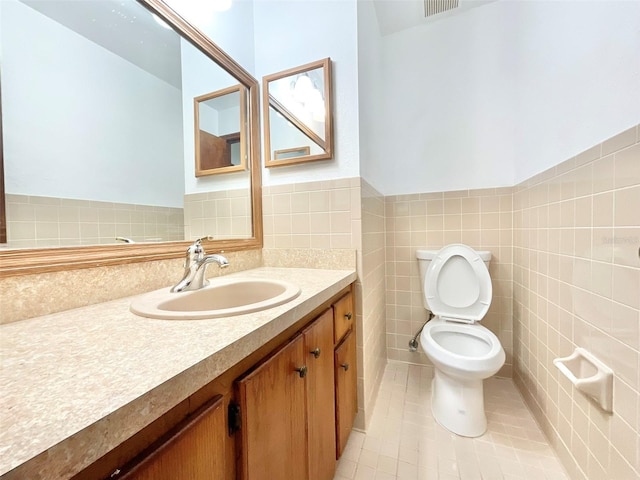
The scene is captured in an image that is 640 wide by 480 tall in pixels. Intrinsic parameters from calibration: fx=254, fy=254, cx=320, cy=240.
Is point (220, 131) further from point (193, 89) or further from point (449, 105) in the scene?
point (449, 105)

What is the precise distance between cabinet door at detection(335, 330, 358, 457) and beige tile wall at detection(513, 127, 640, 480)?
839mm

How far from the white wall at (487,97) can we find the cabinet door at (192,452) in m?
1.32

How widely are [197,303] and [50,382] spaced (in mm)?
579

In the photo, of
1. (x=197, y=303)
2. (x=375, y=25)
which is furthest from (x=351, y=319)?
(x=375, y=25)

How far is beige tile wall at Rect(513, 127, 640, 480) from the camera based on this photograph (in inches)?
28.3

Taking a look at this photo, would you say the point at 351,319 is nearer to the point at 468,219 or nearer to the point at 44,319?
the point at 44,319

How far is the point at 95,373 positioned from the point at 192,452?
0.64 feet

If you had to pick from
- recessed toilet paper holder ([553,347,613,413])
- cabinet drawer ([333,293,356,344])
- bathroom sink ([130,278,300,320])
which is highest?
bathroom sink ([130,278,300,320])

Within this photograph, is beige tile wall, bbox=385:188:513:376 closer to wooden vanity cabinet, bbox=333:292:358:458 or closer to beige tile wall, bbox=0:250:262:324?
wooden vanity cabinet, bbox=333:292:358:458

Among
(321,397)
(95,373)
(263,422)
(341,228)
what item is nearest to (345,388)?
(321,397)

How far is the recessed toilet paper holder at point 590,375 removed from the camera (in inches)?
30.8

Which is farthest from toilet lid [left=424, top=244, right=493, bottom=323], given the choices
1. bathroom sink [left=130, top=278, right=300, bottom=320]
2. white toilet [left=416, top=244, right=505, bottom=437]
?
bathroom sink [left=130, top=278, right=300, bottom=320]

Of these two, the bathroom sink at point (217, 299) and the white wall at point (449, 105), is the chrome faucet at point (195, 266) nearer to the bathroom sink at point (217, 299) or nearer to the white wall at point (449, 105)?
the bathroom sink at point (217, 299)

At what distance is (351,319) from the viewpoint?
1.19m
